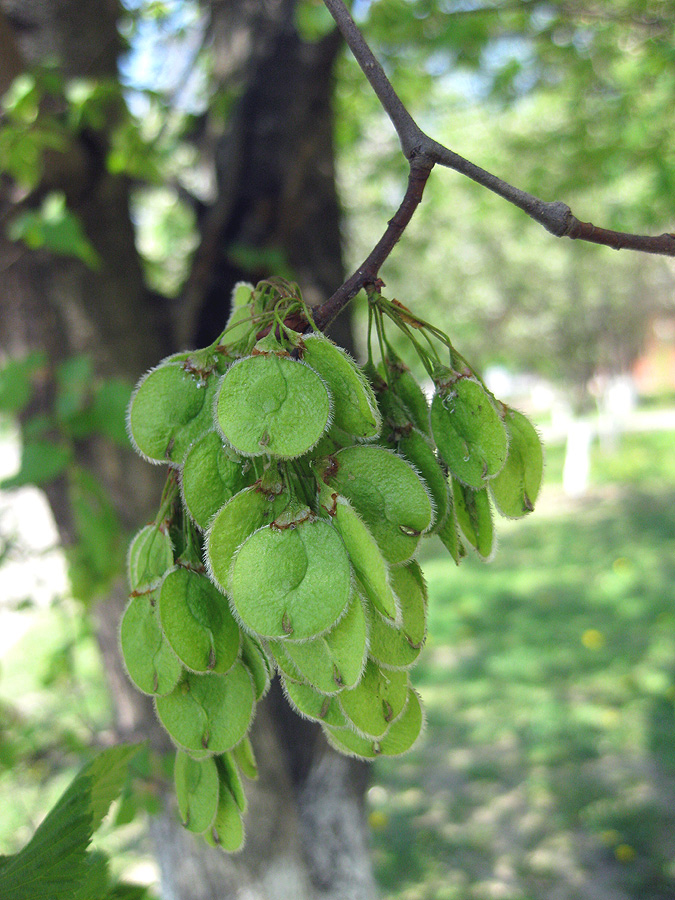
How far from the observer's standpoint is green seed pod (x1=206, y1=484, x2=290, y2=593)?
80 cm

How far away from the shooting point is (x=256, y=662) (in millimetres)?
940

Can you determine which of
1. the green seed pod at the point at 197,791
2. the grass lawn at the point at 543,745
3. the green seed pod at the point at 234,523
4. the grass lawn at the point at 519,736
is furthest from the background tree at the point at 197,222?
the green seed pod at the point at 234,523

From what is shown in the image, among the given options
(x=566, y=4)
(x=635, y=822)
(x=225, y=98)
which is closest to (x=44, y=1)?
(x=225, y=98)

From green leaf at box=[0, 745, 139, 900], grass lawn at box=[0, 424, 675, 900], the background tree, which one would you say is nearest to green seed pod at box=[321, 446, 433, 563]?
green leaf at box=[0, 745, 139, 900]

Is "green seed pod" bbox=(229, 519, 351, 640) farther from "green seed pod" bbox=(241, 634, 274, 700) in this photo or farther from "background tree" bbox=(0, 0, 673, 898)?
"background tree" bbox=(0, 0, 673, 898)

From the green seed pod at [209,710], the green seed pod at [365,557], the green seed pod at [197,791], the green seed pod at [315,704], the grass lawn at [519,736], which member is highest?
the green seed pod at [365,557]

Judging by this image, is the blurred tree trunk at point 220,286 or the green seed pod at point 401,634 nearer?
the green seed pod at point 401,634

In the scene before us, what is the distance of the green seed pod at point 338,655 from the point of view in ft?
2.49

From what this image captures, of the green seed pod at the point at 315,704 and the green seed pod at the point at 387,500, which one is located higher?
the green seed pod at the point at 387,500

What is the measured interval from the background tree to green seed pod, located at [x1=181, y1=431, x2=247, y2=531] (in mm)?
1495

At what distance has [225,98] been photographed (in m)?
3.41

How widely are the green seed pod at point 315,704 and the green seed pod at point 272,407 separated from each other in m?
0.28

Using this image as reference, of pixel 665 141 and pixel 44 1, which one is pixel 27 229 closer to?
pixel 44 1

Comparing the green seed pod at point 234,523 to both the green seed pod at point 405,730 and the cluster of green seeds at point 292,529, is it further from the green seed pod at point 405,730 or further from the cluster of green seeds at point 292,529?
the green seed pod at point 405,730
